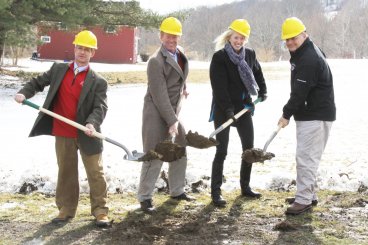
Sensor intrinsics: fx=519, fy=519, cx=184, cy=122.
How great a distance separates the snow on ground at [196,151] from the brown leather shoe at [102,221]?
1164 mm

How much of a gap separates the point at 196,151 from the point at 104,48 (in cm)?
4014

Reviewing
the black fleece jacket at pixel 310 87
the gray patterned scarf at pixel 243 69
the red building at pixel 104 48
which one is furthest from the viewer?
the red building at pixel 104 48

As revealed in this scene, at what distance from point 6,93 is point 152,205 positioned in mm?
11760

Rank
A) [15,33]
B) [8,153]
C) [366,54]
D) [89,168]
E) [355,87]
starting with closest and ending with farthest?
[89,168] → [8,153] → [15,33] → [355,87] → [366,54]

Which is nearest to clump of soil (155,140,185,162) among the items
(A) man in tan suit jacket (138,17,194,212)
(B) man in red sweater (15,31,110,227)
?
(A) man in tan suit jacket (138,17,194,212)

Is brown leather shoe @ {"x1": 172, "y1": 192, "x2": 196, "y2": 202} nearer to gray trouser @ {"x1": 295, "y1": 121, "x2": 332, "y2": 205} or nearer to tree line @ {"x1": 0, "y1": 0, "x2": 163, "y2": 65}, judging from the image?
gray trouser @ {"x1": 295, "y1": 121, "x2": 332, "y2": 205}

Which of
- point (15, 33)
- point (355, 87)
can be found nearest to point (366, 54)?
point (355, 87)

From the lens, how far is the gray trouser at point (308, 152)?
508cm

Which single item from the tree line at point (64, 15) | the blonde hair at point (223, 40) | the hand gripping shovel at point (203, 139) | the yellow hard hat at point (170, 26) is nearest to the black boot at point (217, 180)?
the hand gripping shovel at point (203, 139)

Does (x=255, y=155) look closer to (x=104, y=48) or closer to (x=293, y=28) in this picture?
(x=293, y=28)

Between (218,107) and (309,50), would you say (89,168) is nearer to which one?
(218,107)

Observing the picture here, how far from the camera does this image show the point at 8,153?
25.0 feet

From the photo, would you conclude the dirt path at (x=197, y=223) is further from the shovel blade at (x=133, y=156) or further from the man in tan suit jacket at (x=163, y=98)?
the shovel blade at (x=133, y=156)

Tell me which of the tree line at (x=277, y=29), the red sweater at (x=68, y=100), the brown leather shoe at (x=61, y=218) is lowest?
the brown leather shoe at (x=61, y=218)
